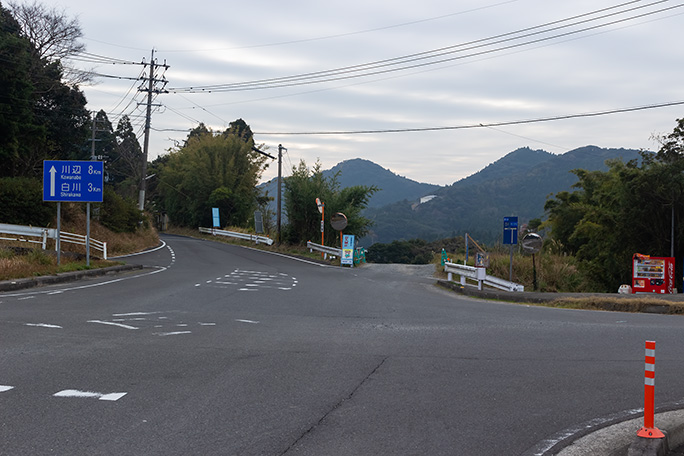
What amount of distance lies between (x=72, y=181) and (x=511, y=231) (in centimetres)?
1543

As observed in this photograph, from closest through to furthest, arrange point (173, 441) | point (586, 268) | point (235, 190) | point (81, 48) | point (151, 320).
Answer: point (173, 441)
point (151, 320)
point (586, 268)
point (81, 48)
point (235, 190)

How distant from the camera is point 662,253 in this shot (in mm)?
32219

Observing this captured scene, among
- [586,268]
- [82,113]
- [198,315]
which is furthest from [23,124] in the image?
[586,268]

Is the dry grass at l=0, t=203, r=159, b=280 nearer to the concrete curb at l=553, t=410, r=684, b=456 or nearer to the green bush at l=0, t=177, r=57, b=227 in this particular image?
the green bush at l=0, t=177, r=57, b=227

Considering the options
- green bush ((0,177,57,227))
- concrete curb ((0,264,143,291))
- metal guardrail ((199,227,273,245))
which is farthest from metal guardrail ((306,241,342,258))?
green bush ((0,177,57,227))

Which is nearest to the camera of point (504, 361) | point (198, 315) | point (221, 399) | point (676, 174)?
point (221, 399)

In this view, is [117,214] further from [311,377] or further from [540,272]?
[311,377]

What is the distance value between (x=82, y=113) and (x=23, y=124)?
796 centimetres

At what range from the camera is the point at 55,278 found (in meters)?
19.7

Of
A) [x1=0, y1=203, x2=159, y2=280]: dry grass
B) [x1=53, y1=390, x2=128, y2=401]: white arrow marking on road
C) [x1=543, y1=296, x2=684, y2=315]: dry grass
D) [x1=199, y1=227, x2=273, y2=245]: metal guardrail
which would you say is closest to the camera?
[x1=53, y1=390, x2=128, y2=401]: white arrow marking on road

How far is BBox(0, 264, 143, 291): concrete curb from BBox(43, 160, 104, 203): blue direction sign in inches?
102

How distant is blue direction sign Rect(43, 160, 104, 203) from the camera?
23.0 meters

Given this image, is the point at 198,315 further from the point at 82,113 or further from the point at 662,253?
the point at 82,113

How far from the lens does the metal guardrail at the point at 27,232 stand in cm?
2502
